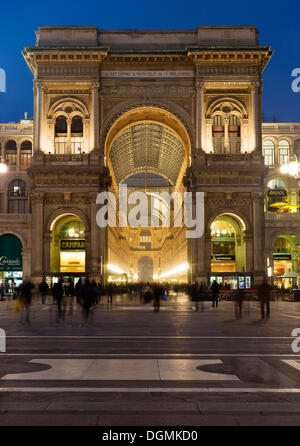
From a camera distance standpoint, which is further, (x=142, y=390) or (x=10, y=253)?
(x=10, y=253)

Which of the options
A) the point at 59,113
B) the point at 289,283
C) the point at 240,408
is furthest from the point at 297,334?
the point at 289,283

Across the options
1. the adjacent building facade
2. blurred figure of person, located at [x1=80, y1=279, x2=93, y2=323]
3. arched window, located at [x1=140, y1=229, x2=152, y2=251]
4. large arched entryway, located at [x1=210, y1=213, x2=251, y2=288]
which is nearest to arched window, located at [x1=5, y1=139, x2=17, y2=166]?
the adjacent building facade

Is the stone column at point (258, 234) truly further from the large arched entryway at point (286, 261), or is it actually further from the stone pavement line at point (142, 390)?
the stone pavement line at point (142, 390)

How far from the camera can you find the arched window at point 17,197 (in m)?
74.9

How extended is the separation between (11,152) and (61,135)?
2031 cm

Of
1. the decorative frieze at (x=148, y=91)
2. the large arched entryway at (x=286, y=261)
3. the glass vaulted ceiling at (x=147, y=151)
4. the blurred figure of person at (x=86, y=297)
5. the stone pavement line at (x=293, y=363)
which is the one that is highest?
the decorative frieze at (x=148, y=91)

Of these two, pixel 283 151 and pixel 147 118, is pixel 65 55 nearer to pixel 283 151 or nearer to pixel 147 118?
pixel 147 118

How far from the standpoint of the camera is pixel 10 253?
69.5m

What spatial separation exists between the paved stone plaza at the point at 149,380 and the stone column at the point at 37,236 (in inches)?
1535

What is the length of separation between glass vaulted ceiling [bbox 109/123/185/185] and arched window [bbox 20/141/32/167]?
38.2 feet

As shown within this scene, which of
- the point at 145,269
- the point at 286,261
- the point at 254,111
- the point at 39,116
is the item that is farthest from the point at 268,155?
the point at 145,269

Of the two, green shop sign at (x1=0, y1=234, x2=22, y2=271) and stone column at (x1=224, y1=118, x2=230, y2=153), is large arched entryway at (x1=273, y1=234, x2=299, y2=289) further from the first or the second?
green shop sign at (x1=0, y1=234, x2=22, y2=271)

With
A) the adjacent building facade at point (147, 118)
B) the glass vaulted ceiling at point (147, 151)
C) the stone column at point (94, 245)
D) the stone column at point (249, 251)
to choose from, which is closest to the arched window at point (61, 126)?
the adjacent building facade at point (147, 118)

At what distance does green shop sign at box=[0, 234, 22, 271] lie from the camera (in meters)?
69.3
